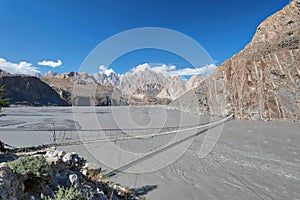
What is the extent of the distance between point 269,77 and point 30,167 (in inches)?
1491

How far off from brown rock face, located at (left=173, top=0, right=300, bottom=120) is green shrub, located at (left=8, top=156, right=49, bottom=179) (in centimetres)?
3450

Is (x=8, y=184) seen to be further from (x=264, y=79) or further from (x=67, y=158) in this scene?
(x=264, y=79)

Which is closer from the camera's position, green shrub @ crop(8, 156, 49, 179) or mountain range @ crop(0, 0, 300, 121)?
green shrub @ crop(8, 156, 49, 179)

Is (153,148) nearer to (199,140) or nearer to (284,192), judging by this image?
(199,140)

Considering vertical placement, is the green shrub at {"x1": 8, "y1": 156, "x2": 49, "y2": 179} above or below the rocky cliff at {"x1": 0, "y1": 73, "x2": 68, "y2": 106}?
below

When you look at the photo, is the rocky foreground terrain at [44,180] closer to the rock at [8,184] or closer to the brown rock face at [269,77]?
the rock at [8,184]

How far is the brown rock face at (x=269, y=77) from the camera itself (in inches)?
1159

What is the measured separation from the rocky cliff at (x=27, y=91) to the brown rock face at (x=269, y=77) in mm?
116621

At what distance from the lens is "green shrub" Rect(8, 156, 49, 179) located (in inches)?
160

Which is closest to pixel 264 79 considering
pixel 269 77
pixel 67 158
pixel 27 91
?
pixel 269 77

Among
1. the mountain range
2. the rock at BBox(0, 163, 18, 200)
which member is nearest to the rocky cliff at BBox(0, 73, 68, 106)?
the mountain range

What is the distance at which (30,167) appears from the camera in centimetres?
422

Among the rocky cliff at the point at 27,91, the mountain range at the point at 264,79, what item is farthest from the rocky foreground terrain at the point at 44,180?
the rocky cliff at the point at 27,91

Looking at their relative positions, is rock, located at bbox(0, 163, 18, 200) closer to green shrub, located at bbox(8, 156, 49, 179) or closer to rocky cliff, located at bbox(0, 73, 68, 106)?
green shrub, located at bbox(8, 156, 49, 179)
